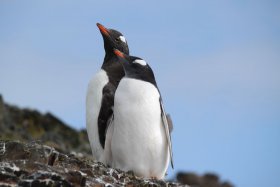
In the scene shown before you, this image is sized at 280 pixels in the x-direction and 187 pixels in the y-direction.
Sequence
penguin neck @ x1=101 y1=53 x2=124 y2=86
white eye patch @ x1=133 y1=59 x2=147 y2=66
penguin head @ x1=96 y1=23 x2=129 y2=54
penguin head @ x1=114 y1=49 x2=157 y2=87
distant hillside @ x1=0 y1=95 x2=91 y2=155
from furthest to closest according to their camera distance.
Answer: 1. distant hillside @ x1=0 y1=95 x2=91 y2=155
2. penguin head @ x1=96 y1=23 x2=129 y2=54
3. penguin neck @ x1=101 y1=53 x2=124 y2=86
4. white eye patch @ x1=133 y1=59 x2=147 y2=66
5. penguin head @ x1=114 y1=49 x2=157 y2=87

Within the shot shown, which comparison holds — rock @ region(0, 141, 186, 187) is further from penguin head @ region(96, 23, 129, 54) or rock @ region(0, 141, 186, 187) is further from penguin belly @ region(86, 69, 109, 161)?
penguin head @ region(96, 23, 129, 54)

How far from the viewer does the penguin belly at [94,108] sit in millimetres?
15508

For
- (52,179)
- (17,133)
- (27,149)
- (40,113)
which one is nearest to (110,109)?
(27,149)

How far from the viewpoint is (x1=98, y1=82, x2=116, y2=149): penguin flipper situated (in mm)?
15289

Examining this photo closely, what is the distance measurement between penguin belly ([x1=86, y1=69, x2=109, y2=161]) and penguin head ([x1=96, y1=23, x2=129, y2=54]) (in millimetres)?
1117

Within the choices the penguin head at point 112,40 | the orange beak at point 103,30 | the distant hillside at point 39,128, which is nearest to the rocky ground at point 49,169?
the penguin head at point 112,40

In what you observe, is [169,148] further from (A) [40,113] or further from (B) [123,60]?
(A) [40,113]

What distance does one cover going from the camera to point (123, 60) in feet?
49.1

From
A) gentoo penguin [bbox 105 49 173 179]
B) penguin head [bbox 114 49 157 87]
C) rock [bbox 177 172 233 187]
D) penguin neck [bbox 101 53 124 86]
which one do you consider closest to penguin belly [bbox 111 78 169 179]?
gentoo penguin [bbox 105 49 173 179]

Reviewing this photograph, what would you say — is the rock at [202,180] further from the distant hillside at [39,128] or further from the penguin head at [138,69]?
the penguin head at [138,69]

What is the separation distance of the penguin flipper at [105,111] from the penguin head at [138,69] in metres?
0.95

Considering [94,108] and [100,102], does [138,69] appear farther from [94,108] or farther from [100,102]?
[94,108]

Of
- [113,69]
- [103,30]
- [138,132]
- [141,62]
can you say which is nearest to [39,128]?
[103,30]

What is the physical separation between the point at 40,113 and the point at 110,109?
1490cm
